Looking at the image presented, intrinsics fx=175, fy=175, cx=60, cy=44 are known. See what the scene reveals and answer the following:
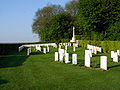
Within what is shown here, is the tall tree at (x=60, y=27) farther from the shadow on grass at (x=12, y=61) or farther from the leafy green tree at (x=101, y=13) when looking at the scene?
the shadow on grass at (x=12, y=61)

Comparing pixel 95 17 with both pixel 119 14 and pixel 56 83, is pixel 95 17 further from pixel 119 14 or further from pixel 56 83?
pixel 56 83

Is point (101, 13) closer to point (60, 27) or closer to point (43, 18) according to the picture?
point (60, 27)

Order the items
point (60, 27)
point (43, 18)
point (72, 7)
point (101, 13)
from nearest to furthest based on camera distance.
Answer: point (101, 13), point (60, 27), point (43, 18), point (72, 7)

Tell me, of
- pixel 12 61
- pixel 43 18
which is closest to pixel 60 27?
pixel 43 18

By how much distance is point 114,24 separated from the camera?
31.4 metres

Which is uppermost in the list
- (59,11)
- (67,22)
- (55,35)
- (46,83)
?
(59,11)

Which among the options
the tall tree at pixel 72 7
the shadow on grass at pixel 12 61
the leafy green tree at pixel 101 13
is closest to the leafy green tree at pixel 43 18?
the tall tree at pixel 72 7

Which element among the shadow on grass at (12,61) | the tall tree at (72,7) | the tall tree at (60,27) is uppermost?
the tall tree at (72,7)

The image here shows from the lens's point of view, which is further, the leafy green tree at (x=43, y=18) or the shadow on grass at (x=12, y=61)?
the leafy green tree at (x=43, y=18)

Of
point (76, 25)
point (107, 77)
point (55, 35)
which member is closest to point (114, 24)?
point (76, 25)

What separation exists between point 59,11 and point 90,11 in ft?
84.7

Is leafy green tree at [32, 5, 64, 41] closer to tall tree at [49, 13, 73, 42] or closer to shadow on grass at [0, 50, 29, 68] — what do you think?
tall tree at [49, 13, 73, 42]

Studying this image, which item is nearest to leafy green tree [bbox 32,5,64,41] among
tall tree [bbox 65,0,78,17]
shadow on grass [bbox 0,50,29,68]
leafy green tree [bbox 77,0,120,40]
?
tall tree [bbox 65,0,78,17]

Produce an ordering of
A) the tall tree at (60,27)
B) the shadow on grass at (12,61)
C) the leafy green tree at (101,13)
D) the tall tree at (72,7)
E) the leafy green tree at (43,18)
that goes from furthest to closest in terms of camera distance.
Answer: the tall tree at (72,7), the leafy green tree at (43,18), the tall tree at (60,27), the leafy green tree at (101,13), the shadow on grass at (12,61)
